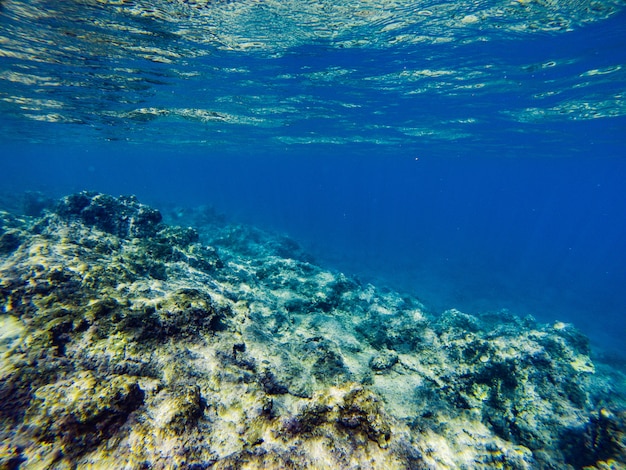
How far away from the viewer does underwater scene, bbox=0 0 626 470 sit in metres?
2.89

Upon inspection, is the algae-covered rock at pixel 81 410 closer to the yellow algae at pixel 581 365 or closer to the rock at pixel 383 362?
the rock at pixel 383 362

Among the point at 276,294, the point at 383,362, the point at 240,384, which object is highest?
the point at 240,384

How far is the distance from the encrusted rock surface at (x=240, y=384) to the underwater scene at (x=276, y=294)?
3 cm

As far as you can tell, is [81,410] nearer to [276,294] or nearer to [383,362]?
[383,362]

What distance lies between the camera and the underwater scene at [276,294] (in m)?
2.89

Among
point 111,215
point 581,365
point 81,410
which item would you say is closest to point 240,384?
point 81,410

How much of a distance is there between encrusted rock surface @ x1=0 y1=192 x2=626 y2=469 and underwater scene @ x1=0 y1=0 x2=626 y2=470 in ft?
0.09

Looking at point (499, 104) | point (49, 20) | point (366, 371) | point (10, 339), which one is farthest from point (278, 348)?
point (499, 104)

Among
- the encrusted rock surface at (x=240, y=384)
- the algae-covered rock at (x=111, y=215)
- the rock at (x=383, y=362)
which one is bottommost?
the algae-covered rock at (x=111, y=215)

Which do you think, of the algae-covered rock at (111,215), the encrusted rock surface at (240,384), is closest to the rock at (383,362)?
the encrusted rock surface at (240,384)

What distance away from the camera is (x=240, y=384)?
3494mm

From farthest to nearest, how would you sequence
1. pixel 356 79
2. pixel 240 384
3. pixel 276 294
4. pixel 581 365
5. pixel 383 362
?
1. pixel 356 79
2. pixel 276 294
3. pixel 581 365
4. pixel 383 362
5. pixel 240 384

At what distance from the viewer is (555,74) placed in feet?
48.2

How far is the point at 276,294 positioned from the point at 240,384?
205 inches
